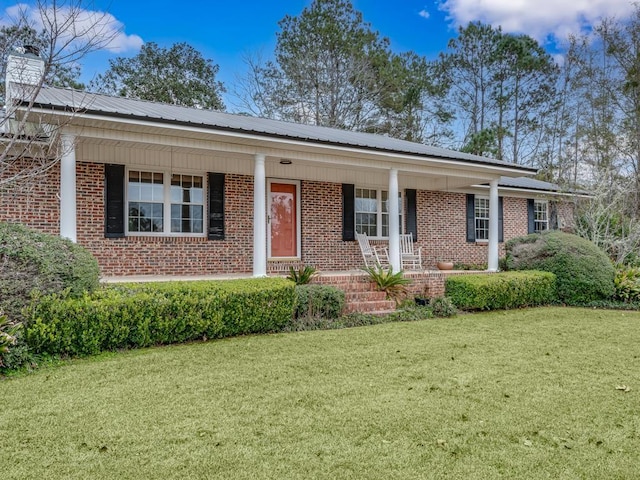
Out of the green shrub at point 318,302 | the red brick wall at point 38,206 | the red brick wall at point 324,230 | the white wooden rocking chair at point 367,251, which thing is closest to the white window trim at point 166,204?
the red brick wall at point 38,206

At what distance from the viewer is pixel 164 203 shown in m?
10.1

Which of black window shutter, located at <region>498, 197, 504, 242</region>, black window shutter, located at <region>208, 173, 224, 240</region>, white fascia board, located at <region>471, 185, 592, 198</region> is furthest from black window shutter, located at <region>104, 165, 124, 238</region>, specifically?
black window shutter, located at <region>498, 197, 504, 242</region>

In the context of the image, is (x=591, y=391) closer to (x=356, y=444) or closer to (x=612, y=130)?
(x=356, y=444)

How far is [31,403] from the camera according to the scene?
13.4ft

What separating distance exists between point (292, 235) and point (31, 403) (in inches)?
317

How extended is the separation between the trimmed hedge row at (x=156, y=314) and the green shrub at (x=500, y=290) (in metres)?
3.95

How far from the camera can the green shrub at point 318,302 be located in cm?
798

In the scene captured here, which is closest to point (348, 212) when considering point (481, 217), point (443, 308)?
point (443, 308)

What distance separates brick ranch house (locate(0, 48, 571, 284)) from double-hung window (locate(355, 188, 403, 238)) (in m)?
0.03

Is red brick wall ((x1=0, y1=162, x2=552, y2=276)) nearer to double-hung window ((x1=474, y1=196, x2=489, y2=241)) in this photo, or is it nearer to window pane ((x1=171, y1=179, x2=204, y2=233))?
window pane ((x1=171, y1=179, x2=204, y2=233))

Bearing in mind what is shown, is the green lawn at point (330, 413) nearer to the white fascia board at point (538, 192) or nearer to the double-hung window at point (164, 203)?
the double-hung window at point (164, 203)

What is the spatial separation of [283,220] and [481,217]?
7.21 metres

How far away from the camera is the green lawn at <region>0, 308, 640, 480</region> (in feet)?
9.78

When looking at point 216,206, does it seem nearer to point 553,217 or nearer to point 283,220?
point 283,220
